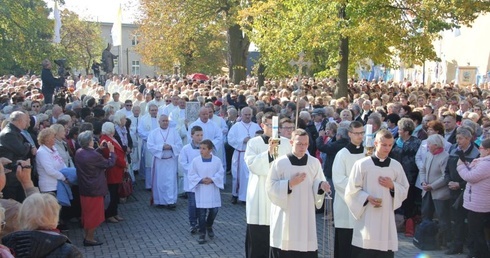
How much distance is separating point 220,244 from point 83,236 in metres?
2.29

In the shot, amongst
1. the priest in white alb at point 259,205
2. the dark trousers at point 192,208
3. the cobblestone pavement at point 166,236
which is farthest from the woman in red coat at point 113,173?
the priest in white alb at point 259,205

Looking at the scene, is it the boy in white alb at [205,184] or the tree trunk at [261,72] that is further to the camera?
the tree trunk at [261,72]

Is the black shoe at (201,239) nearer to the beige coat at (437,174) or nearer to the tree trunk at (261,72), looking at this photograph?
the beige coat at (437,174)

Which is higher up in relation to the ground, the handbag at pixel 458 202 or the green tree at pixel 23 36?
the green tree at pixel 23 36

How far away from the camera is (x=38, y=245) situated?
179 inches

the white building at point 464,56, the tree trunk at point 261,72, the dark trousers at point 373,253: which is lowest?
the dark trousers at point 373,253

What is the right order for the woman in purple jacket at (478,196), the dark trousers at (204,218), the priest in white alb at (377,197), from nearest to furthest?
1. the priest in white alb at (377,197)
2. the woman in purple jacket at (478,196)
3. the dark trousers at (204,218)

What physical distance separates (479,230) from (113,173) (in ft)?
19.9

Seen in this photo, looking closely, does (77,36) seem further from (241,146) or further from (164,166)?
(241,146)

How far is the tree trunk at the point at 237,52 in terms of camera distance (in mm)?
Answer: 30469

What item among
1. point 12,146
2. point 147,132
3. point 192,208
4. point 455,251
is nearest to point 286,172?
point 192,208

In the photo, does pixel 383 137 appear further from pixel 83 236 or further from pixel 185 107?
pixel 185 107

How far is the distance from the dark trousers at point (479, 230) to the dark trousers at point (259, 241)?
9.21ft

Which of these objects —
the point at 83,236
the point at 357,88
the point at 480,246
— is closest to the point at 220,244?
the point at 83,236
